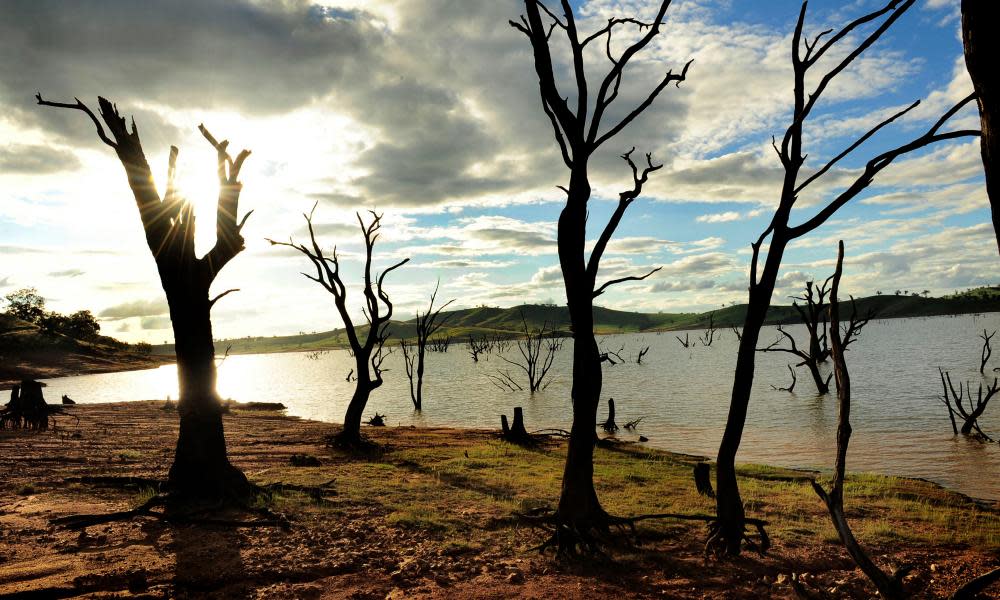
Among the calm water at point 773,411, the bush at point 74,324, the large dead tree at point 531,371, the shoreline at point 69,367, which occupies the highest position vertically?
the bush at point 74,324

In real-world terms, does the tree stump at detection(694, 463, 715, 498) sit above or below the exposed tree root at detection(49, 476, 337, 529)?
below

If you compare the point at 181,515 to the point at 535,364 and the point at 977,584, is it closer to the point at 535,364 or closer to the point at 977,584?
the point at 977,584

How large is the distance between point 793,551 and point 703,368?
209ft

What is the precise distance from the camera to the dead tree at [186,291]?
1034 cm

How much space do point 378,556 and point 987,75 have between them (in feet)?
25.7

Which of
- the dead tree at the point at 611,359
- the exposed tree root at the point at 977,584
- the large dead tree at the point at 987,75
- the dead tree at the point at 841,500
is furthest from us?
the dead tree at the point at 611,359

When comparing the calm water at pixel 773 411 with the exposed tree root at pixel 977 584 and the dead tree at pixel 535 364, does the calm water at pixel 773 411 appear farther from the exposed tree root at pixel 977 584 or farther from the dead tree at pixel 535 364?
the exposed tree root at pixel 977 584

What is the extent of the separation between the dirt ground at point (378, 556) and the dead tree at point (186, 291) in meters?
1.12

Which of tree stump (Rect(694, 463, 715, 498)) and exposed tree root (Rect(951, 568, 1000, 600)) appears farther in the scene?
tree stump (Rect(694, 463, 715, 498))

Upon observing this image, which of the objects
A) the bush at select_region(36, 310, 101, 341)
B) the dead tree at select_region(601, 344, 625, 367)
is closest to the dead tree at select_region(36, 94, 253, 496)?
the dead tree at select_region(601, 344, 625, 367)

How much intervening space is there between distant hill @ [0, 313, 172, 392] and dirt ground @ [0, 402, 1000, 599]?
68184 mm

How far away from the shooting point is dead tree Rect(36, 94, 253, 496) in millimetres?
10344

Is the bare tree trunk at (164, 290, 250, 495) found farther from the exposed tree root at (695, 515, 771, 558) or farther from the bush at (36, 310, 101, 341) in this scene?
the bush at (36, 310, 101, 341)

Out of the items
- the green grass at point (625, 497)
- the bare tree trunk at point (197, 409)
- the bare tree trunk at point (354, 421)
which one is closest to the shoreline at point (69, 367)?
the bare tree trunk at point (354, 421)
